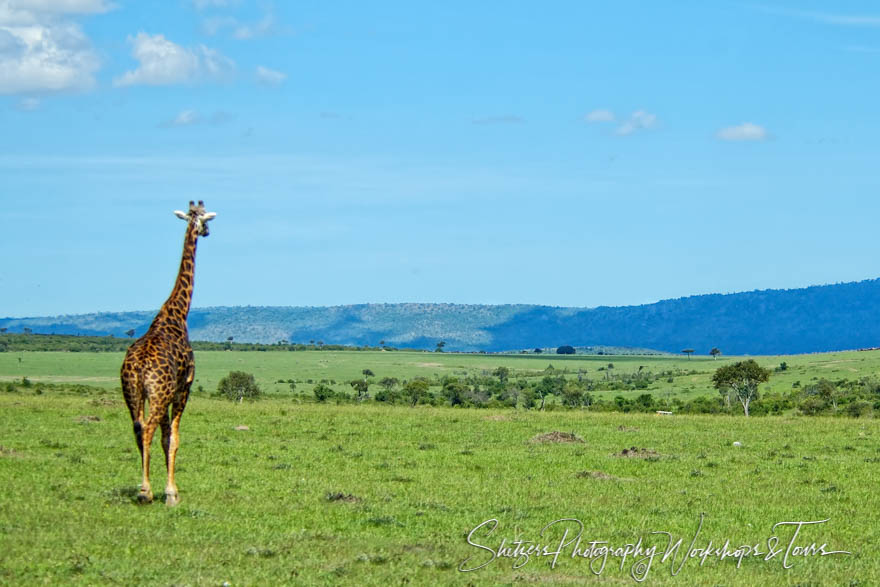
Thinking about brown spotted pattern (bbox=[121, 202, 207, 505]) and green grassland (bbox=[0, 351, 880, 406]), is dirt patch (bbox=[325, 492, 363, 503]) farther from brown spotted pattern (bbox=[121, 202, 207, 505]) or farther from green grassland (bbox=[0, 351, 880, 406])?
green grassland (bbox=[0, 351, 880, 406])

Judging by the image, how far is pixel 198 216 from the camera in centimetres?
1919

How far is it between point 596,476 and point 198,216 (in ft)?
31.8

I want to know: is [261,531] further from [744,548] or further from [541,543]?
[744,548]

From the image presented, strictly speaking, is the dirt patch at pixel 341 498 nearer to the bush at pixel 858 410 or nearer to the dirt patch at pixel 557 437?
the dirt patch at pixel 557 437

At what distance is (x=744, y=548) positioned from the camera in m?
15.9

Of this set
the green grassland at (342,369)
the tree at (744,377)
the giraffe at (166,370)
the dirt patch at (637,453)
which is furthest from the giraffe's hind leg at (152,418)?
the green grassland at (342,369)

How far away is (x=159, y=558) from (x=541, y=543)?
17.3ft

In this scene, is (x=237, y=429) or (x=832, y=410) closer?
(x=237, y=429)

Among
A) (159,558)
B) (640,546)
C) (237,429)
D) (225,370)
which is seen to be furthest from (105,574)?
(225,370)

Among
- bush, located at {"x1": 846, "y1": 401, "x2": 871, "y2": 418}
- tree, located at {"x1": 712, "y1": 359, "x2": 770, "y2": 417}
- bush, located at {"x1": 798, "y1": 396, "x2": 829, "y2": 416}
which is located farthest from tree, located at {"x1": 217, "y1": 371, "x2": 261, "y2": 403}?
bush, located at {"x1": 846, "y1": 401, "x2": 871, "y2": 418}

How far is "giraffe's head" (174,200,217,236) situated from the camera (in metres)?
19.2

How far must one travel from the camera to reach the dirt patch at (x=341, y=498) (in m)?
18.8

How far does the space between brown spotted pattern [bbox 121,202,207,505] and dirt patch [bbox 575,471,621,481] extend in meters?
8.84

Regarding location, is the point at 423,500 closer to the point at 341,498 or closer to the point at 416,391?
the point at 341,498
